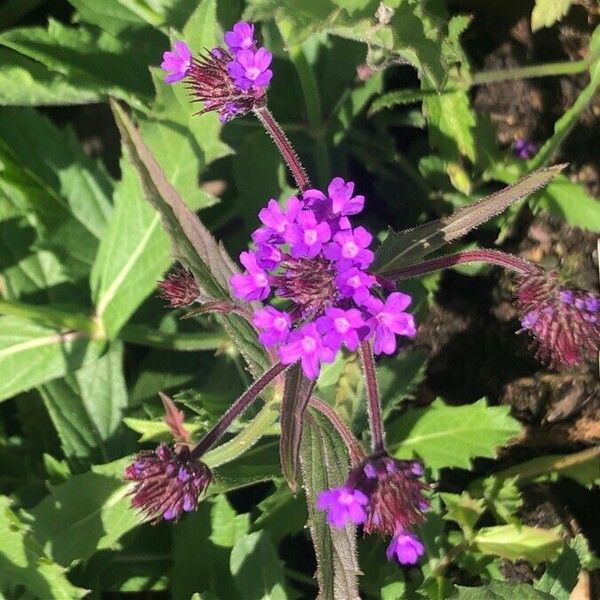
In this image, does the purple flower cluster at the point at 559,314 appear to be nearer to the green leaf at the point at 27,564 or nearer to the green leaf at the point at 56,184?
the green leaf at the point at 27,564

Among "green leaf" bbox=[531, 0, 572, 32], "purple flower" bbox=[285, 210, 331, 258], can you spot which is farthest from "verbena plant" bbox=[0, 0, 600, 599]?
"green leaf" bbox=[531, 0, 572, 32]

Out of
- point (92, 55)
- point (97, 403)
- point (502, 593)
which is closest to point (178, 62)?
point (92, 55)

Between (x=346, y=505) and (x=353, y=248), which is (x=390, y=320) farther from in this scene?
(x=346, y=505)

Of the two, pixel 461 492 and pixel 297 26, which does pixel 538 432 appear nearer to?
pixel 461 492

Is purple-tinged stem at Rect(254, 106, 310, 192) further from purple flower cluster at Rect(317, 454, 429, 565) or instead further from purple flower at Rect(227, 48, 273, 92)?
purple flower cluster at Rect(317, 454, 429, 565)

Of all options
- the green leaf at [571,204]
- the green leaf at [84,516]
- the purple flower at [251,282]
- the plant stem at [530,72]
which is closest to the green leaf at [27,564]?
the green leaf at [84,516]

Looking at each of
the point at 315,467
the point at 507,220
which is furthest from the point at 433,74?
the point at 315,467
